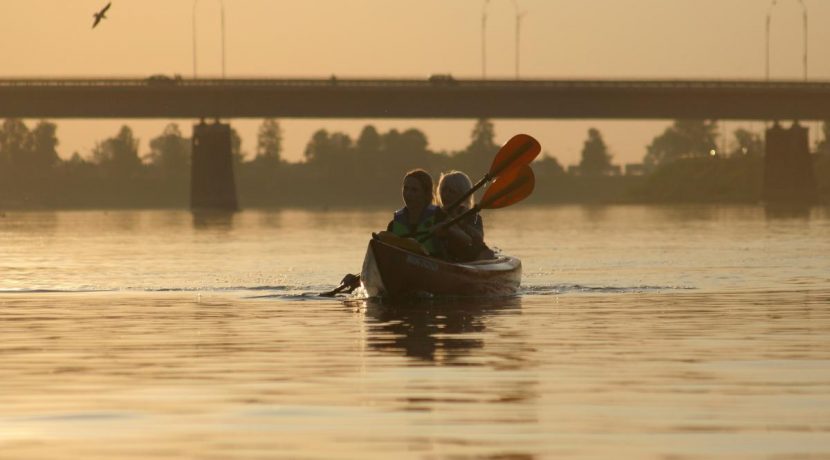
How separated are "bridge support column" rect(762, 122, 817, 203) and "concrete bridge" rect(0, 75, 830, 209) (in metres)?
5.51

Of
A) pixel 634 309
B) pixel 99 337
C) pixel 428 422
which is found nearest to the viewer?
pixel 428 422

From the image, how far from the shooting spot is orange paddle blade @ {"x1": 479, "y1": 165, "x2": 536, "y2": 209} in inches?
1094

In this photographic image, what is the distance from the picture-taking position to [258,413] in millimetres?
12742

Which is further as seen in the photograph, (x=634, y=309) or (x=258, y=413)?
(x=634, y=309)

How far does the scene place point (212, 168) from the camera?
13725 centimetres

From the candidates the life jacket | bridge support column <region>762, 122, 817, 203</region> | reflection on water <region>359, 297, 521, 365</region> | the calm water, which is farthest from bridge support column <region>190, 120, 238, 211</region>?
the life jacket

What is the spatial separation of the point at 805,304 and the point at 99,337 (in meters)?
9.75

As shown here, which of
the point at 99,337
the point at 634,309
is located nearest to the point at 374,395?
the point at 99,337

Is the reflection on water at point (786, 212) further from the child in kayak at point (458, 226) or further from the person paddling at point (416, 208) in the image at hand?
the person paddling at point (416, 208)

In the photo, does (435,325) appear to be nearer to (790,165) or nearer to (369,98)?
(369,98)

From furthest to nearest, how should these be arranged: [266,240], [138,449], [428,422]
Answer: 1. [266,240]
2. [428,422]
3. [138,449]

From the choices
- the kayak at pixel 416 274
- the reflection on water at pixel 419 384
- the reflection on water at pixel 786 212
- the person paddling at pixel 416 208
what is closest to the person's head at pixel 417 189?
the person paddling at pixel 416 208

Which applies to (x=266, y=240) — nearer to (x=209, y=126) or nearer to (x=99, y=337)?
(x=99, y=337)

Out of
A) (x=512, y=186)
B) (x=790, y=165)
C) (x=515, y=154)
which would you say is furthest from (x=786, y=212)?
(x=512, y=186)
